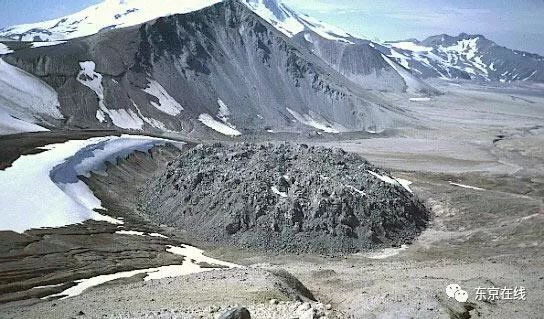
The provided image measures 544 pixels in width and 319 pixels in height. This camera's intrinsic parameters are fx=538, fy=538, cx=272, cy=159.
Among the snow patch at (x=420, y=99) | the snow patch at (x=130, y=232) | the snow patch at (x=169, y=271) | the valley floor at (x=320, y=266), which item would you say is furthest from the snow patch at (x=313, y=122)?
the snow patch at (x=420, y=99)

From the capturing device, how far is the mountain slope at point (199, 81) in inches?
3174

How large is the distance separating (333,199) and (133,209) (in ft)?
55.6

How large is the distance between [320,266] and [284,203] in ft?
24.8

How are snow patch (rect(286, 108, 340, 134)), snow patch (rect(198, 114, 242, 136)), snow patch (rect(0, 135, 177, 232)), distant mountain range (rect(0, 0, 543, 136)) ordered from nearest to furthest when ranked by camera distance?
snow patch (rect(0, 135, 177, 232)) → distant mountain range (rect(0, 0, 543, 136)) → snow patch (rect(198, 114, 242, 136)) → snow patch (rect(286, 108, 340, 134))

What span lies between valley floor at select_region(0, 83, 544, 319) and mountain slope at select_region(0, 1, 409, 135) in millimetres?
23675

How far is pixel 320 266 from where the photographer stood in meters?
33.7

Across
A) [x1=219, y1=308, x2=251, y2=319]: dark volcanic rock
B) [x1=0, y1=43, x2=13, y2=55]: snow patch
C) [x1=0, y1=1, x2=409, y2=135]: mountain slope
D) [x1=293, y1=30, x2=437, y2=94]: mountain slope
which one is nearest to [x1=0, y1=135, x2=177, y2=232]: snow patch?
[x1=219, y1=308, x2=251, y2=319]: dark volcanic rock

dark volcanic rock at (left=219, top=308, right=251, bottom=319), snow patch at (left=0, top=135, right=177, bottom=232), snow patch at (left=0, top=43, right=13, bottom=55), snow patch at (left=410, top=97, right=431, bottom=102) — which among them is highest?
snow patch at (left=0, top=43, right=13, bottom=55)

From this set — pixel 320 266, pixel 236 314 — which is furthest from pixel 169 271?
pixel 236 314

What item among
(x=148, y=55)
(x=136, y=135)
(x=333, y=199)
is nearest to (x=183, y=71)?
(x=148, y=55)

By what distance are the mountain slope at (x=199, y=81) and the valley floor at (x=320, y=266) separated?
2367 centimetres

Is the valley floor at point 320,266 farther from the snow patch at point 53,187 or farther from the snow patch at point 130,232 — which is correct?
the snow patch at point 53,187

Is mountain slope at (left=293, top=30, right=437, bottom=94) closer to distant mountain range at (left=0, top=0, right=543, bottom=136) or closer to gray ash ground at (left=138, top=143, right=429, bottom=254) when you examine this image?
distant mountain range at (left=0, top=0, right=543, bottom=136)

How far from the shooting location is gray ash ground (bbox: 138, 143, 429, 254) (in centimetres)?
3872
